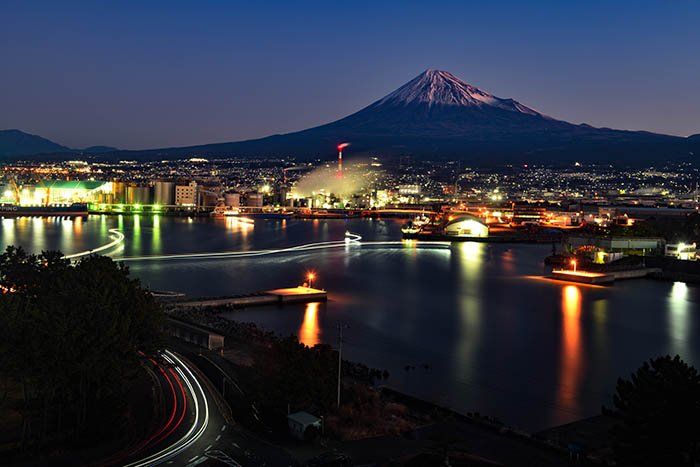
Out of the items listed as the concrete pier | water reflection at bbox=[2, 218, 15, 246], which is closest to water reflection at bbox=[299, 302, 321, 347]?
the concrete pier

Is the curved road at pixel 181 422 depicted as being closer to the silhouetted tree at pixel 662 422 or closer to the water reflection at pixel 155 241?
the silhouetted tree at pixel 662 422

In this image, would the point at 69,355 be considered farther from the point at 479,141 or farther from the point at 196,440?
the point at 479,141

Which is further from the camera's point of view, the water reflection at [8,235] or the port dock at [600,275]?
the water reflection at [8,235]

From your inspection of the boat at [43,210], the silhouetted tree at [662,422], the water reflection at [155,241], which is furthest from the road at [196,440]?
the boat at [43,210]

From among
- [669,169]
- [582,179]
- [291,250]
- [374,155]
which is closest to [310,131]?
[374,155]

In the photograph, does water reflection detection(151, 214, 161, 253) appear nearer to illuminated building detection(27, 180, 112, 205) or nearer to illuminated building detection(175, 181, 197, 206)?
illuminated building detection(175, 181, 197, 206)

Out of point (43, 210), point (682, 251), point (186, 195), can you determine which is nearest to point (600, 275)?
point (682, 251)

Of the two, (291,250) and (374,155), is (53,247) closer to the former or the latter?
(291,250)

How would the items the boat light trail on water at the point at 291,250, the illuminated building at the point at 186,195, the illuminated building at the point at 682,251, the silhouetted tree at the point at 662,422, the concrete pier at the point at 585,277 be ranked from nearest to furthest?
the silhouetted tree at the point at 662,422 < the concrete pier at the point at 585,277 < the boat light trail on water at the point at 291,250 < the illuminated building at the point at 682,251 < the illuminated building at the point at 186,195
